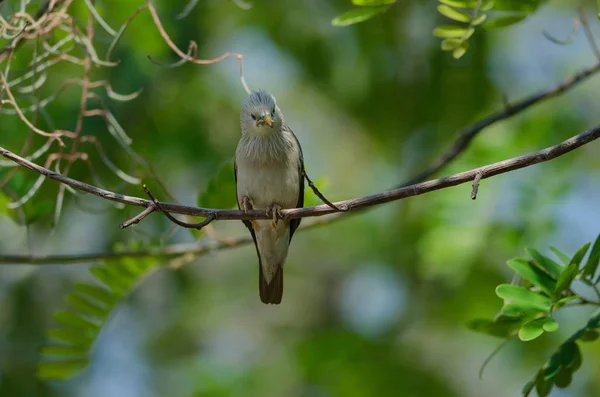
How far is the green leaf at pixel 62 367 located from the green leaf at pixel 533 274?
2274 millimetres

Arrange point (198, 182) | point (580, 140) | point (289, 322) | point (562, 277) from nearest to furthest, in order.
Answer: point (580, 140) → point (562, 277) → point (198, 182) → point (289, 322)

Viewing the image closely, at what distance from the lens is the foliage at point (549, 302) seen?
295 cm

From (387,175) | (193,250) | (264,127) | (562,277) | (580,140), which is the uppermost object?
(580,140)

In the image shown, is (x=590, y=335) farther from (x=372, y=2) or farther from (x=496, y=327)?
(x=372, y=2)

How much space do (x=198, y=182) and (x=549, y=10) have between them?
2987mm

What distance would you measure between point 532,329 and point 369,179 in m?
4.46

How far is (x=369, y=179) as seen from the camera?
735cm

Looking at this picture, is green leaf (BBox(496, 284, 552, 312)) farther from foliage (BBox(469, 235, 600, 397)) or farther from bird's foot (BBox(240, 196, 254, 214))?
bird's foot (BBox(240, 196, 254, 214))

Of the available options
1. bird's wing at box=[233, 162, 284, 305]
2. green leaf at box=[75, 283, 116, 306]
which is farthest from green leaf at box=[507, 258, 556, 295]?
green leaf at box=[75, 283, 116, 306]

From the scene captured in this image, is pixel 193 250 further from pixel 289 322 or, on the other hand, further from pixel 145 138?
pixel 289 322

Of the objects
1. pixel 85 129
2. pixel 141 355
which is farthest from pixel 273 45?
pixel 141 355

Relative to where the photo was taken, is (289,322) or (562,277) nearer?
(562,277)

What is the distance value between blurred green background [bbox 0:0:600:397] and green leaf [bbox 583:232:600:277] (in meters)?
1.48

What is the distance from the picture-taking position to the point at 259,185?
427cm
